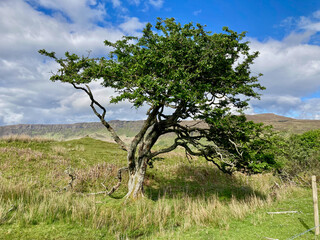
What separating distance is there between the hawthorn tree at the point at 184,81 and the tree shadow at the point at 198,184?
416cm

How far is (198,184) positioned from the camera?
70.7 feet

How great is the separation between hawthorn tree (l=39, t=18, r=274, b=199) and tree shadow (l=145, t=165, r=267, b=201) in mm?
4161

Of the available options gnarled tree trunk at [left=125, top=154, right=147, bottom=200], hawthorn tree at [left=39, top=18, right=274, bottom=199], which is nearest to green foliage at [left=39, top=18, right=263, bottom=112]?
hawthorn tree at [left=39, top=18, right=274, bottom=199]

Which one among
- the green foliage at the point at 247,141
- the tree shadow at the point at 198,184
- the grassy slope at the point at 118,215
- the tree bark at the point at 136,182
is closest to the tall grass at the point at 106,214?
the grassy slope at the point at 118,215

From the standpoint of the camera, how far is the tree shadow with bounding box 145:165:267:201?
17.5 meters

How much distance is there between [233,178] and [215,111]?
15.8 metres

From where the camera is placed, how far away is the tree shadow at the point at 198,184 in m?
17.5

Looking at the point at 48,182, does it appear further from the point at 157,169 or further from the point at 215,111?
the point at 215,111

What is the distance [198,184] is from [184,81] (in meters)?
13.7

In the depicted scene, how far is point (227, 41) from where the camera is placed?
44.9 ft

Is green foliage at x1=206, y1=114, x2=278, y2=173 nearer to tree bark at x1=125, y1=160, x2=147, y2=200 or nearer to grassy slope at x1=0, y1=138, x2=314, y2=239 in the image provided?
grassy slope at x1=0, y1=138, x2=314, y2=239

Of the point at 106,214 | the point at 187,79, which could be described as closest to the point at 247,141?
the point at 187,79

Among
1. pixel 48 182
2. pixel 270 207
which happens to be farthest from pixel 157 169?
pixel 270 207

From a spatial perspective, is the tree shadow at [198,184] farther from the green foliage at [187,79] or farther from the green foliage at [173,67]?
the green foliage at [173,67]
